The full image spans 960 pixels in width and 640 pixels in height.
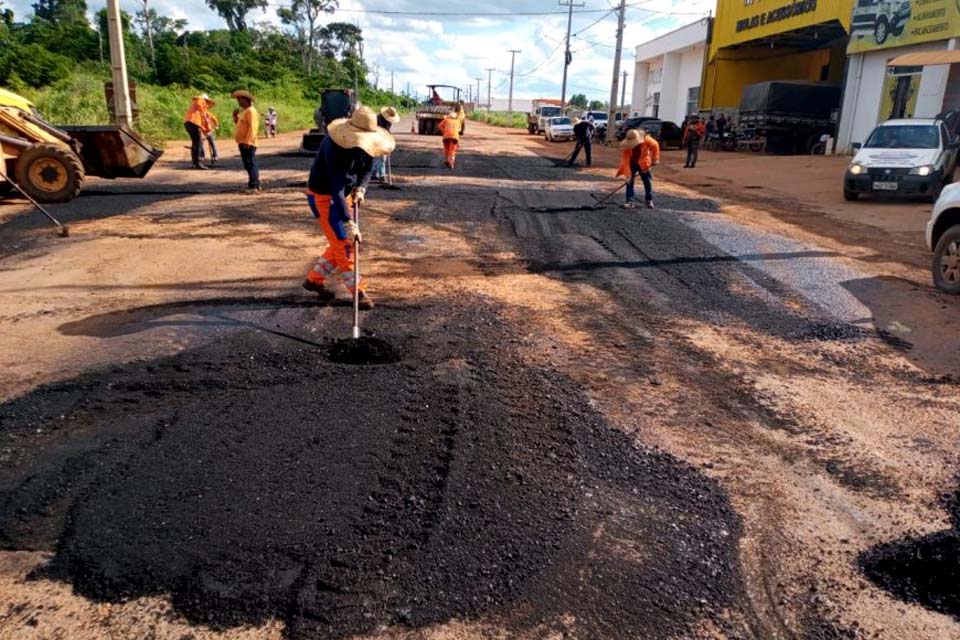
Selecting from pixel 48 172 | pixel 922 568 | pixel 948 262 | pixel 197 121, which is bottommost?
pixel 922 568

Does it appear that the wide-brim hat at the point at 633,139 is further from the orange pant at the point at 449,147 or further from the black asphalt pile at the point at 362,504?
the black asphalt pile at the point at 362,504

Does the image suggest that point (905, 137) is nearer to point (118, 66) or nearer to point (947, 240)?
point (947, 240)

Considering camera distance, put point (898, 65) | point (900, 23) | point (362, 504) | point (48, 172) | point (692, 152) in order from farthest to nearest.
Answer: point (692, 152) → point (900, 23) → point (898, 65) → point (48, 172) → point (362, 504)

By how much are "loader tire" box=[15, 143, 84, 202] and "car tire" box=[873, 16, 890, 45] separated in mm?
23866

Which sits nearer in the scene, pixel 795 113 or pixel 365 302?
pixel 365 302

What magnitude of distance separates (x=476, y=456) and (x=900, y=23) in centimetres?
2468

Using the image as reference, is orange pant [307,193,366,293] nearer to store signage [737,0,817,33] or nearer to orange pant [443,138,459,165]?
orange pant [443,138,459,165]

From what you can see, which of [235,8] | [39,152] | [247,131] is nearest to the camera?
[39,152]

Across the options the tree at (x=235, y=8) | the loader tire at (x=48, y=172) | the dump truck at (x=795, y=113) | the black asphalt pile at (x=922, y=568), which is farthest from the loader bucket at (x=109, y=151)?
the tree at (x=235, y=8)

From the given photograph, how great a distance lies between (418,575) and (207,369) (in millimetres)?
2567

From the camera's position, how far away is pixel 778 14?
96.5 feet

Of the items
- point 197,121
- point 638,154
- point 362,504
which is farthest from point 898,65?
point 362,504

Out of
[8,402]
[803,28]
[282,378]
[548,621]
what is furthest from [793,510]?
[803,28]

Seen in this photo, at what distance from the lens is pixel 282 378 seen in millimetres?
4457
